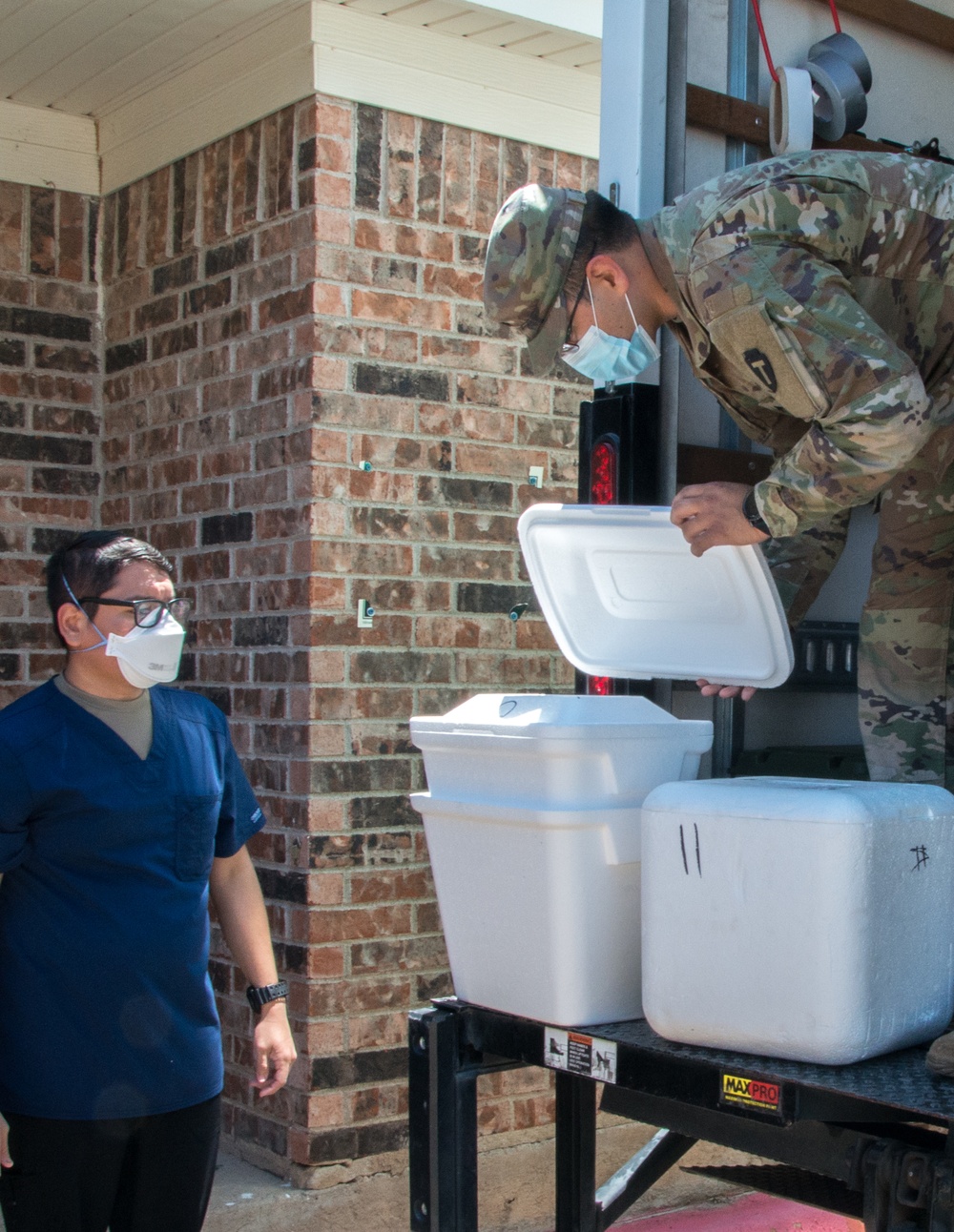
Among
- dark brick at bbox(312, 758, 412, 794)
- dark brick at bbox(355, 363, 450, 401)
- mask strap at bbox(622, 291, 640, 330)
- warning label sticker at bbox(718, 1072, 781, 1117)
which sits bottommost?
warning label sticker at bbox(718, 1072, 781, 1117)

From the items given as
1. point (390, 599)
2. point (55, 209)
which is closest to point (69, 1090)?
point (390, 599)

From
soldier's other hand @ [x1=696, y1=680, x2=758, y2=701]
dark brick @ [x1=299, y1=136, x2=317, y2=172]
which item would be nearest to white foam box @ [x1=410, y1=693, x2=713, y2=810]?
soldier's other hand @ [x1=696, y1=680, x2=758, y2=701]

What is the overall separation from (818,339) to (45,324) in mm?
3521

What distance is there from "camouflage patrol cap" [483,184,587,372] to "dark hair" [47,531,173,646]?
944 mm

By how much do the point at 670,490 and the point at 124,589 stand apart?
110 centimetres

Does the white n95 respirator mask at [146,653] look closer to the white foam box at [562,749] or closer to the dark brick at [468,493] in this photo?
the white foam box at [562,749]

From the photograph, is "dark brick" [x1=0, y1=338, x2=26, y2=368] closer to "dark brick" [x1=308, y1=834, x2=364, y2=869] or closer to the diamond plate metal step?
"dark brick" [x1=308, y1=834, x2=364, y2=869]

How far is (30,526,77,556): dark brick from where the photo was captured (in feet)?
16.3

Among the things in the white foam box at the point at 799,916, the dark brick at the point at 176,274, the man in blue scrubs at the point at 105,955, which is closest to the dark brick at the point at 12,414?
the dark brick at the point at 176,274

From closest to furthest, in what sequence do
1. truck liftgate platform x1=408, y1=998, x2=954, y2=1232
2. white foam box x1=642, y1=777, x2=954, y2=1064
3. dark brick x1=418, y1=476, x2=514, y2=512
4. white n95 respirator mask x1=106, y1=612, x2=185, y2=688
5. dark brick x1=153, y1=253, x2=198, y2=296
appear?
truck liftgate platform x1=408, y1=998, x2=954, y2=1232, white foam box x1=642, y1=777, x2=954, y2=1064, white n95 respirator mask x1=106, y1=612, x2=185, y2=688, dark brick x1=418, y1=476, x2=514, y2=512, dark brick x1=153, y1=253, x2=198, y2=296

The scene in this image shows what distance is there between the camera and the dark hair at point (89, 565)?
2949 millimetres

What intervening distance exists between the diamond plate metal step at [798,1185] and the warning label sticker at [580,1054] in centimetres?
37

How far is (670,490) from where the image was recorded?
2887mm

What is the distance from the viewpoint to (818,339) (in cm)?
217
